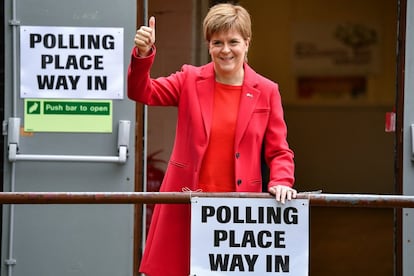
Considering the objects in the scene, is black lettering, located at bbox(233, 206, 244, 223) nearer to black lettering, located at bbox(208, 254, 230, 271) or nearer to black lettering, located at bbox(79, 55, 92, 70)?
black lettering, located at bbox(208, 254, 230, 271)

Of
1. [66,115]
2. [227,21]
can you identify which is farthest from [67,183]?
[227,21]

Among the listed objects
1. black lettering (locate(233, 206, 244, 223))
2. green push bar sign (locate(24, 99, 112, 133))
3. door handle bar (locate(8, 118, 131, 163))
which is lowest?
A: black lettering (locate(233, 206, 244, 223))

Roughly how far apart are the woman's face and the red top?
157 millimetres

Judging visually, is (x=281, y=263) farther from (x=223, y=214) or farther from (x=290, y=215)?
(x=223, y=214)

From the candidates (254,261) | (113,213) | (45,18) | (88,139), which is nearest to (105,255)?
(113,213)

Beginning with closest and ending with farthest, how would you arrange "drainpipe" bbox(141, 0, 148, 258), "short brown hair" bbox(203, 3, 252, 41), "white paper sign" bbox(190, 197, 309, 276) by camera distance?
"white paper sign" bbox(190, 197, 309, 276) < "short brown hair" bbox(203, 3, 252, 41) < "drainpipe" bbox(141, 0, 148, 258)

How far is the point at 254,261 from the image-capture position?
4141 mm

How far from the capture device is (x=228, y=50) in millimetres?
4238

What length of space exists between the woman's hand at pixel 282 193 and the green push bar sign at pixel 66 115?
75.2 inches

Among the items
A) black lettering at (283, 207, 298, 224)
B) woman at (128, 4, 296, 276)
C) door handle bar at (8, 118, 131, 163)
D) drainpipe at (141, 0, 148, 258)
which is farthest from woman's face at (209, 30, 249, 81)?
drainpipe at (141, 0, 148, 258)

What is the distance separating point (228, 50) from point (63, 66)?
70.3 inches

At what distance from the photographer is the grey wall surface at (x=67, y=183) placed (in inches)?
226

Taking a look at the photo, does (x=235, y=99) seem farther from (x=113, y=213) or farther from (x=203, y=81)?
(x=113, y=213)

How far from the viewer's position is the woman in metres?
4.26
